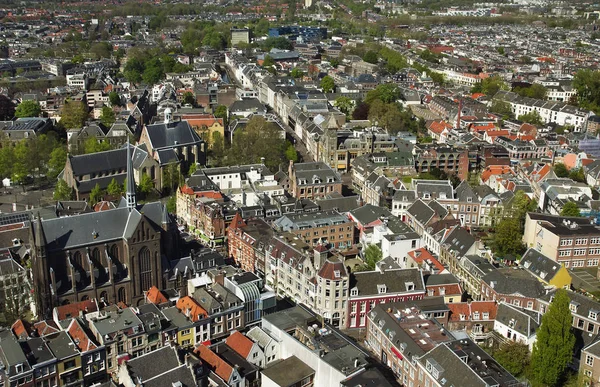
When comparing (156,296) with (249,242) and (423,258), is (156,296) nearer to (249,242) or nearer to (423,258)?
(249,242)

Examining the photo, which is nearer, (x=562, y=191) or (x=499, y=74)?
(x=562, y=191)

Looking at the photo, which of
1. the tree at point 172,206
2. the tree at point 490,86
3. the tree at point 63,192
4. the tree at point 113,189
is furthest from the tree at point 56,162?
the tree at point 490,86

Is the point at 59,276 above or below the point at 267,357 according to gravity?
above

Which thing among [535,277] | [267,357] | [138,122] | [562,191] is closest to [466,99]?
[562,191]

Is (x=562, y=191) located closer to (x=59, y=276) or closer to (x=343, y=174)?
(x=343, y=174)

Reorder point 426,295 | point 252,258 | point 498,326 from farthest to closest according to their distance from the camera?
point 252,258 < point 426,295 < point 498,326

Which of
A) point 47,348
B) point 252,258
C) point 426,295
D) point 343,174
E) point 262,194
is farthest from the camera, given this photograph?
point 343,174

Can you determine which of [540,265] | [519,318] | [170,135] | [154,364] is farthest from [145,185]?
[519,318]
